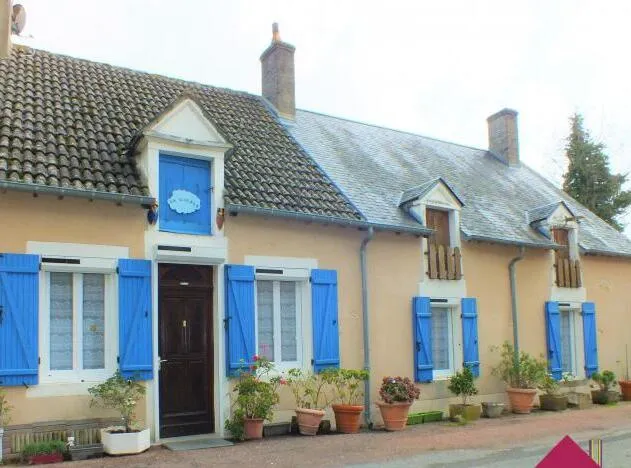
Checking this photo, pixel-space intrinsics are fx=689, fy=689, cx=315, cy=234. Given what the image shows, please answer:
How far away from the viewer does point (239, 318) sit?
1080 centimetres

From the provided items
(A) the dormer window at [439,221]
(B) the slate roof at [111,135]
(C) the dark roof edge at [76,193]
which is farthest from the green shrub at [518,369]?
(C) the dark roof edge at [76,193]

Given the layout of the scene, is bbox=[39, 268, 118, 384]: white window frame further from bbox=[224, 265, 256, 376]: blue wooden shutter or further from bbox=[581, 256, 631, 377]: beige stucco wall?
bbox=[581, 256, 631, 377]: beige stucco wall

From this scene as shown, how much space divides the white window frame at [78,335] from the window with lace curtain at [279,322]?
2.45 meters

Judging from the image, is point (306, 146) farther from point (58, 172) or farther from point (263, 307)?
point (58, 172)

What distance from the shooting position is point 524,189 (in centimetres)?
1920

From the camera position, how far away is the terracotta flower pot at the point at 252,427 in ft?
33.9

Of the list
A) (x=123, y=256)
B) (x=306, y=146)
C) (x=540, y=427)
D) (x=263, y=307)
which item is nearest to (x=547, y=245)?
(x=540, y=427)

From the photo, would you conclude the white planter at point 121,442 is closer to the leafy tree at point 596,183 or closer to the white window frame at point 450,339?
the white window frame at point 450,339

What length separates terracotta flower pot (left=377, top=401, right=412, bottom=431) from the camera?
1161 cm

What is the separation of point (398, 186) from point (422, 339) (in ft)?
Result: 11.6

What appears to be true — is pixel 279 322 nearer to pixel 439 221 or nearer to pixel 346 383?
pixel 346 383

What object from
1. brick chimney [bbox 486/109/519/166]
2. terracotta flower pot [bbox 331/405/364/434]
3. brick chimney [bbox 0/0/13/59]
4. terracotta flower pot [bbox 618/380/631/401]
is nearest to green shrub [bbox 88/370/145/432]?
terracotta flower pot [bbox 331/405/364/434]

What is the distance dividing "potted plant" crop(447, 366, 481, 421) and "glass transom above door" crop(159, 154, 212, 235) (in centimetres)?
578

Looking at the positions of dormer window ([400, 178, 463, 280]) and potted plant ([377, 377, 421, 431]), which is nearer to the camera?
potted plant ([377, 377, 421, 431])
